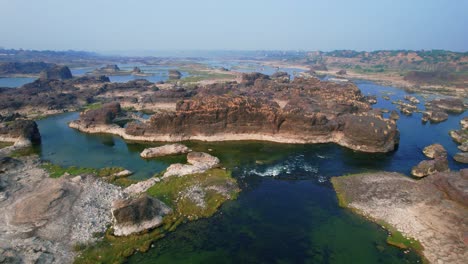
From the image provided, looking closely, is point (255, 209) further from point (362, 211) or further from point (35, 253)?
point (35, 253)

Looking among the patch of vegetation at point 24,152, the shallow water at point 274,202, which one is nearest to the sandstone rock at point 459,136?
the shallow water at point 274,202

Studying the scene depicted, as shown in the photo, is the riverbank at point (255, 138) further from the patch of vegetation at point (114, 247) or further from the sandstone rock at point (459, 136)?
the patch of vegetation at point (114, 247)

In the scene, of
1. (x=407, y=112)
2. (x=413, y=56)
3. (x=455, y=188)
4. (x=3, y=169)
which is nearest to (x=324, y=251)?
(x=455, y=188)

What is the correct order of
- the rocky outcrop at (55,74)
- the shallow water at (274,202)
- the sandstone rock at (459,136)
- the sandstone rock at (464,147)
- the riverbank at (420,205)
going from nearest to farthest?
the shallow water at (274,202)
the riverbank at (420,205)
the sandstone rock at (464,147)
the sandstone rock at (459,136)
the rocky outcrop at (55,74)

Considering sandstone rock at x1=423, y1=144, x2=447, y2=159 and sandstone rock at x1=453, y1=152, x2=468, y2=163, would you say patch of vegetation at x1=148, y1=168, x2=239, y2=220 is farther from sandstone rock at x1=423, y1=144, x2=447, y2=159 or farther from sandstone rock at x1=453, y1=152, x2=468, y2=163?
sandstone rock at x1=453, y1=152, x2=468, y2=163

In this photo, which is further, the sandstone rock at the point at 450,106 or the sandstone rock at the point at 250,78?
the sandstone rock at the point at 250,78

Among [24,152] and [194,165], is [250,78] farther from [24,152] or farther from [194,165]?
[24,152]

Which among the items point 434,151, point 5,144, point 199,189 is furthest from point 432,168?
point 5,144
